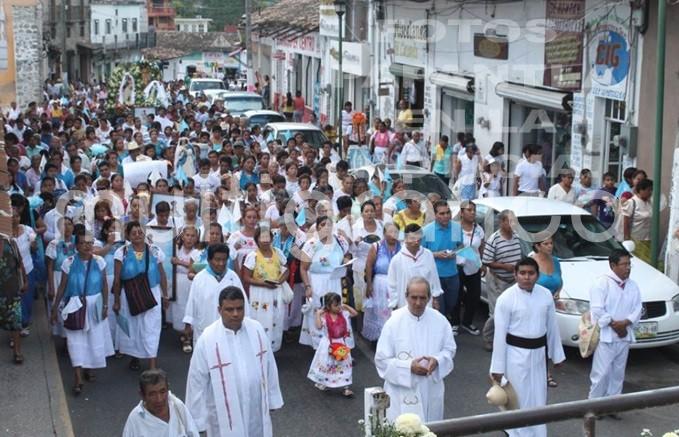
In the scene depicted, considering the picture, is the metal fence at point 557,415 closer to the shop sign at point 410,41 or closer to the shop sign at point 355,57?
the shop sign at point 410,41

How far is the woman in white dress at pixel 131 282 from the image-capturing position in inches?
413

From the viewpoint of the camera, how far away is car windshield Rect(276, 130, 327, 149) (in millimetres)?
23031

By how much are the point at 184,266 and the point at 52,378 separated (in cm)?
198

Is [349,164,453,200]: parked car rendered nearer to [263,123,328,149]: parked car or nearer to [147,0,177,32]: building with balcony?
[263,123,328,149]: parked car

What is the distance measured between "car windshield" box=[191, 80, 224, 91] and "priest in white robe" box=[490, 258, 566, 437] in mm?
35763

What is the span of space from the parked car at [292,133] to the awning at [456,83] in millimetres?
3253

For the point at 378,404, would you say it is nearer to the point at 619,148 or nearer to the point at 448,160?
the point at 619,148

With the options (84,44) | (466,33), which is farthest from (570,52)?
(84,44)

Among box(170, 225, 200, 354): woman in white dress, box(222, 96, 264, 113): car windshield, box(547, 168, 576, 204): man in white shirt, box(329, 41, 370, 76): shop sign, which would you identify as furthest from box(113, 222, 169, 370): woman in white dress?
box(222, 96, 264, 113): car windshield

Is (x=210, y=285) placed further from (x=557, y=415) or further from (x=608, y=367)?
(x=557, y=415)

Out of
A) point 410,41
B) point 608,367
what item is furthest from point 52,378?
point 410,41

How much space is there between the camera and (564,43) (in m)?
19.1

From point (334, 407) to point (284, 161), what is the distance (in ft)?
26.7

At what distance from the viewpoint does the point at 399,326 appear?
7.85 m
